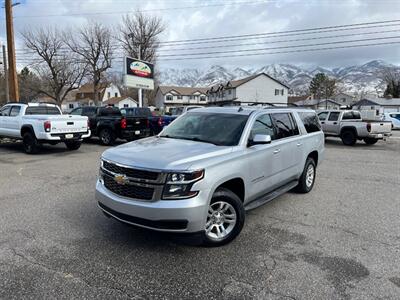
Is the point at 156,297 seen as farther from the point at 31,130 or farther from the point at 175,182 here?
the point at 31,130

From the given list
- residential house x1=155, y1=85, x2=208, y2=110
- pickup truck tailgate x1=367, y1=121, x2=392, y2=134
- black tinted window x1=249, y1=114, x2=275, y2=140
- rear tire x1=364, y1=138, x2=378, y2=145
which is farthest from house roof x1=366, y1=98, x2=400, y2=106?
black tinted window x1=249, y1=114, x2=275, y2=140

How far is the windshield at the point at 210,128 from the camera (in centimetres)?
446

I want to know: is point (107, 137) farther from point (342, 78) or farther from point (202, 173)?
point (342, 78)

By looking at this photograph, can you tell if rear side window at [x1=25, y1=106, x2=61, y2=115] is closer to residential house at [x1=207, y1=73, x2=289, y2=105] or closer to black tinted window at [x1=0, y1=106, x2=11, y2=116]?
black tinted window at [x1=0, y1=106, x2=11, y2=116]

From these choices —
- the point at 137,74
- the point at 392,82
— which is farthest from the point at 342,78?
the point at 137,74

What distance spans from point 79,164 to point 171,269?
6889mm

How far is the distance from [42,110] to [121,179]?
31.7ft

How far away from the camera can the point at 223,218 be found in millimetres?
3957

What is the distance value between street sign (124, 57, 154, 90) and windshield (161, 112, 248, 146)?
64.6ft

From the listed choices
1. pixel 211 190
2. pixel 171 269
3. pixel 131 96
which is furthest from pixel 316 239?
pixel 131 96

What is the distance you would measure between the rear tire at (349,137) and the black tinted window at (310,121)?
31.1 feet

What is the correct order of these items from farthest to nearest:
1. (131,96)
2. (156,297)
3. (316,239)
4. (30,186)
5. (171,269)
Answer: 1. (131,96)
2. (30,186)
3. (316,239)
4. (171,269)
5. (156,297)

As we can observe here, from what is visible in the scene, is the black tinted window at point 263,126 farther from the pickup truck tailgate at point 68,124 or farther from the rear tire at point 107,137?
the rear tire at point 107,137

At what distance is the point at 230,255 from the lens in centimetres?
369
